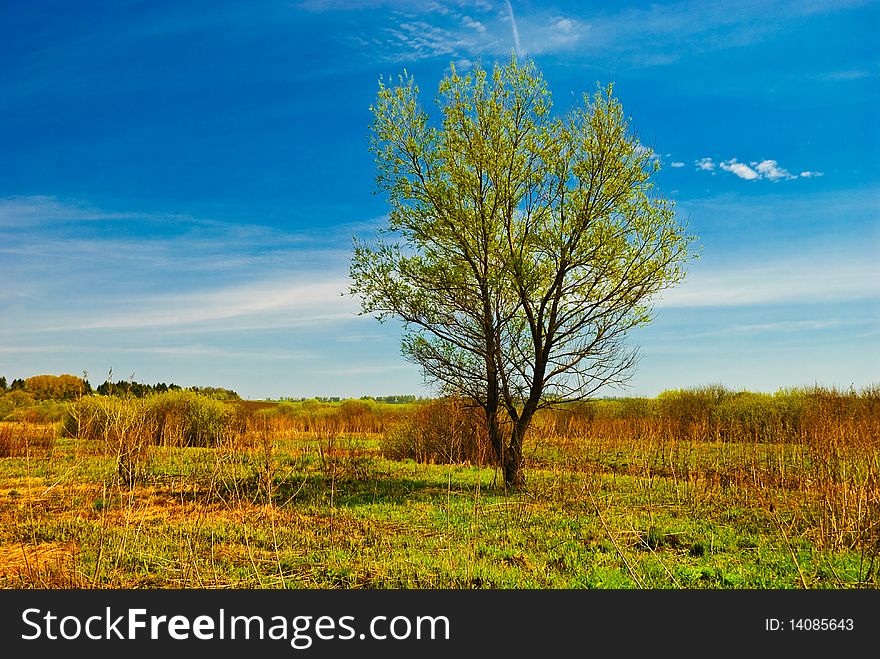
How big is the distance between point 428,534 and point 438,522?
2.80 ft

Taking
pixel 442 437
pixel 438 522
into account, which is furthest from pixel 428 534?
pixel 442 437

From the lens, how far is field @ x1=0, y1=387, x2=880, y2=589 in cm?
788

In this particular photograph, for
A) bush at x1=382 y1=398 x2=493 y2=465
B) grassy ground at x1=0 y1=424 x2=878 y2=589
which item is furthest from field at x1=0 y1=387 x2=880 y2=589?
bush at x1=382 y1=398 x2=493 y2=465

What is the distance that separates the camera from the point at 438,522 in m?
11.0

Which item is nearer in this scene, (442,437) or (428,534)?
(428,534)

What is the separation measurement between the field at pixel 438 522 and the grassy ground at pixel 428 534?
0.04m

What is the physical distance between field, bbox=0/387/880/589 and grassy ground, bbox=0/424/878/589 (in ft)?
0.14

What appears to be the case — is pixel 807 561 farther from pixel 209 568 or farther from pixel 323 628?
pixel 209 568

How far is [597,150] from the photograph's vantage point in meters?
13.1

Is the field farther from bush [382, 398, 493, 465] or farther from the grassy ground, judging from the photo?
bush [382, 398, 493, 465]

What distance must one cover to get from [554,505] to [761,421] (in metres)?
22.1

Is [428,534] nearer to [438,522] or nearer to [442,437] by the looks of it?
[438,522]

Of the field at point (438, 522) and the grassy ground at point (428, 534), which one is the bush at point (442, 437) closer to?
the field at point (438, 522)

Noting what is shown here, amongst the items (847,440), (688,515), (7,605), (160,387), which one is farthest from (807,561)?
(160,387)
